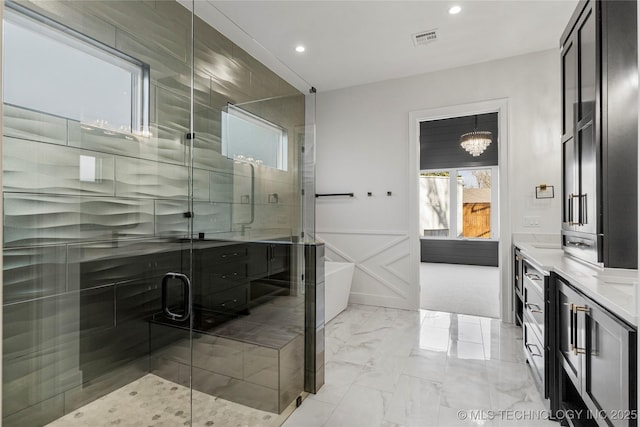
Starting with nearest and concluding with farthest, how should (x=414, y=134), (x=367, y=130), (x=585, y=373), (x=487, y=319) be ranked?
(x=585, y=373)
(x=487, y=319)
(x=414, y=134)
(x=367, y=130)

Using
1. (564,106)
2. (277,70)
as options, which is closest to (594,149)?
(564,106)

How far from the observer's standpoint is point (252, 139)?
7.00 feet

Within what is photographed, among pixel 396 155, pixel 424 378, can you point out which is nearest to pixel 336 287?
pixel 424 378

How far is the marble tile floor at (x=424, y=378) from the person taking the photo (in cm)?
190

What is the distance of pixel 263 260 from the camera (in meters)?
2.20

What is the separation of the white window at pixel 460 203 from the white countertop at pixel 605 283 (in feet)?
18.5

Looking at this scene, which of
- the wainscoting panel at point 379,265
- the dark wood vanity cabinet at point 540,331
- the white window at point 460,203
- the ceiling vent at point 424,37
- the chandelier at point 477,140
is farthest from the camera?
the white window at point 460,203

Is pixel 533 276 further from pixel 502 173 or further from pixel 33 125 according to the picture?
pixel 33 125

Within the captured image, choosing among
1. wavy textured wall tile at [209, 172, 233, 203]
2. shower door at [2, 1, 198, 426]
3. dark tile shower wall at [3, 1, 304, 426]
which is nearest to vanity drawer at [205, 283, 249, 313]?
shower door at [2, 1, 198, 426]

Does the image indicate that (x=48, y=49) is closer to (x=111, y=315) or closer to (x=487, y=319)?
(x=111, y=315)

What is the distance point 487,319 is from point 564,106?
237cm

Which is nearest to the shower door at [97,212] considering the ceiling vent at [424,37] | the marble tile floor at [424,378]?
the marble tile floor at [424,378]

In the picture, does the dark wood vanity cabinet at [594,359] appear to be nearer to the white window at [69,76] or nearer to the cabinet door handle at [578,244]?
the cabinet door handle at [578,244]

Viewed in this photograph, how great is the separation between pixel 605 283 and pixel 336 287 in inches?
103
